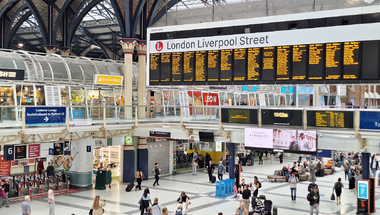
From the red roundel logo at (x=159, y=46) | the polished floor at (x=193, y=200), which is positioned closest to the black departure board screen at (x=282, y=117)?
the polished floor at (x=193, y=200)

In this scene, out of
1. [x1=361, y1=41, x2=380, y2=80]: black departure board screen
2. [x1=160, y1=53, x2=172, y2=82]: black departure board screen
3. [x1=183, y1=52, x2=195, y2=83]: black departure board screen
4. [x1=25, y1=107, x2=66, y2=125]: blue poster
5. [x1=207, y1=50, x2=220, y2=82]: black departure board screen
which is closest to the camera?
[x1=361, y1=41, x2=380, y2=80]: black departure board screen

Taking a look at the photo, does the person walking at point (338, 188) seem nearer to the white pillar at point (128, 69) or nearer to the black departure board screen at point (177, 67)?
the black departure board screen at point (177, 67)

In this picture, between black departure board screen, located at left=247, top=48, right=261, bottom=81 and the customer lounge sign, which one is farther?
the customer lounge sign

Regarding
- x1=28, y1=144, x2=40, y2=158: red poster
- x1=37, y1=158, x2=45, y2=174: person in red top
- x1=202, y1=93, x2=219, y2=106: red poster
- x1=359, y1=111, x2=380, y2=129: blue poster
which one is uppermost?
x1=202, y1=93, x2=219, y2=106: red poster

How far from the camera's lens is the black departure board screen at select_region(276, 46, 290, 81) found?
62.7 ft

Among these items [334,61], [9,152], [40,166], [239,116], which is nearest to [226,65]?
[239,116]

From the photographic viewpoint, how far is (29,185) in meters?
22.5

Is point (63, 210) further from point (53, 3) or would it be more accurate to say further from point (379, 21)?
point (53, 3)

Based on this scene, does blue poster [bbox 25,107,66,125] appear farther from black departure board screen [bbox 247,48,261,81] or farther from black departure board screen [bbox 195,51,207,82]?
black departure board screen [bbox 247,48,261,81]

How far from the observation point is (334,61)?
18.1 metres

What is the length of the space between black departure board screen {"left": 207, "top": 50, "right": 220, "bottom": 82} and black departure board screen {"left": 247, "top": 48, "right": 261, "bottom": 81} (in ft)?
5.14

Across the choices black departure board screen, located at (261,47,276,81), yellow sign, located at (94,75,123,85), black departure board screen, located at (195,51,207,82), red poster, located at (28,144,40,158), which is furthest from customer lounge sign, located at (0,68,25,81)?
black departure board screen, located at (261,47,276,81)

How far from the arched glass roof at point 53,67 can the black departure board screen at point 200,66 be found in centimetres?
1226

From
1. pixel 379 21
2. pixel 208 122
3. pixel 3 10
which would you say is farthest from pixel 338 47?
pixel 3 10
